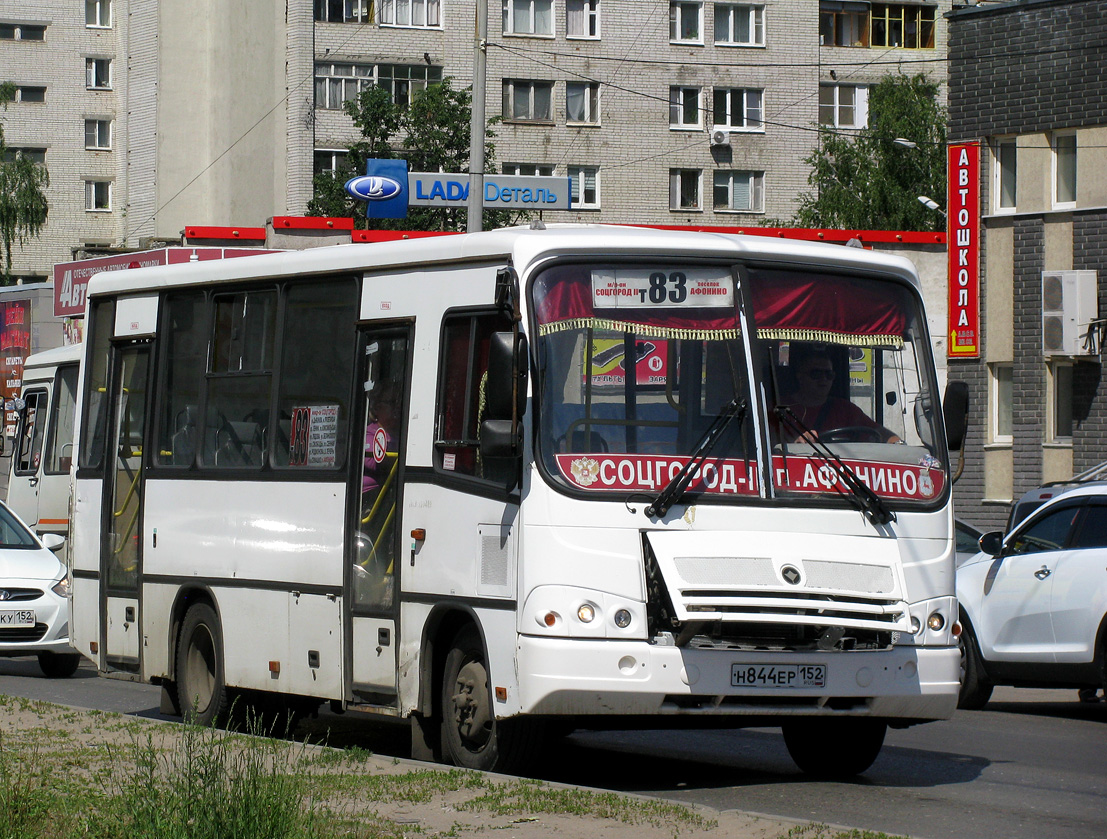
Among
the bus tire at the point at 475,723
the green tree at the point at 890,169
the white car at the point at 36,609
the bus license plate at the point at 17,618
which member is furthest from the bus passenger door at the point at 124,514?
the green tree at the point at 890,169

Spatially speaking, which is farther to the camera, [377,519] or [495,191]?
[495,191]

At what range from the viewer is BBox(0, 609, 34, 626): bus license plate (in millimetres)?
16953

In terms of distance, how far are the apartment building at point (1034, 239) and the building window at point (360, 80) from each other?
31.4 m

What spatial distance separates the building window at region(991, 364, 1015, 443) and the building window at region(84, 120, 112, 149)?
55.2 meters

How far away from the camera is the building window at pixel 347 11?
5972 centimetres

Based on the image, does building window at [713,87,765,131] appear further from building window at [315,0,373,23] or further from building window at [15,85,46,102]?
building window at [15,85,46,102]

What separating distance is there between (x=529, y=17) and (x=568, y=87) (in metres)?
2.76

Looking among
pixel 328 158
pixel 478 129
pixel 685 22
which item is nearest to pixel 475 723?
pixel 478 129

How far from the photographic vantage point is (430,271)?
9844 mm

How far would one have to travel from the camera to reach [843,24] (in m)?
65.1

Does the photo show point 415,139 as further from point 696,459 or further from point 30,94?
point 696,459

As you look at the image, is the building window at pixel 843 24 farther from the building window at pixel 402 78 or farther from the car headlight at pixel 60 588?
the car headlight at pixel 60 588

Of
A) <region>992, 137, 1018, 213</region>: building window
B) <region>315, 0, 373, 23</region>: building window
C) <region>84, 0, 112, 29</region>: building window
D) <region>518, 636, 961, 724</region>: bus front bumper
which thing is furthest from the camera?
<region>84, 0, 112, 29</region>: building window

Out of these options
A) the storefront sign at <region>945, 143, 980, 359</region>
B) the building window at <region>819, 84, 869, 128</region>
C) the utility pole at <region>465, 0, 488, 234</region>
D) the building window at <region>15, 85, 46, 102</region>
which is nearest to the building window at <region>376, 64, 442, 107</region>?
the building window at <region>819, 84, 869, 128</region>
